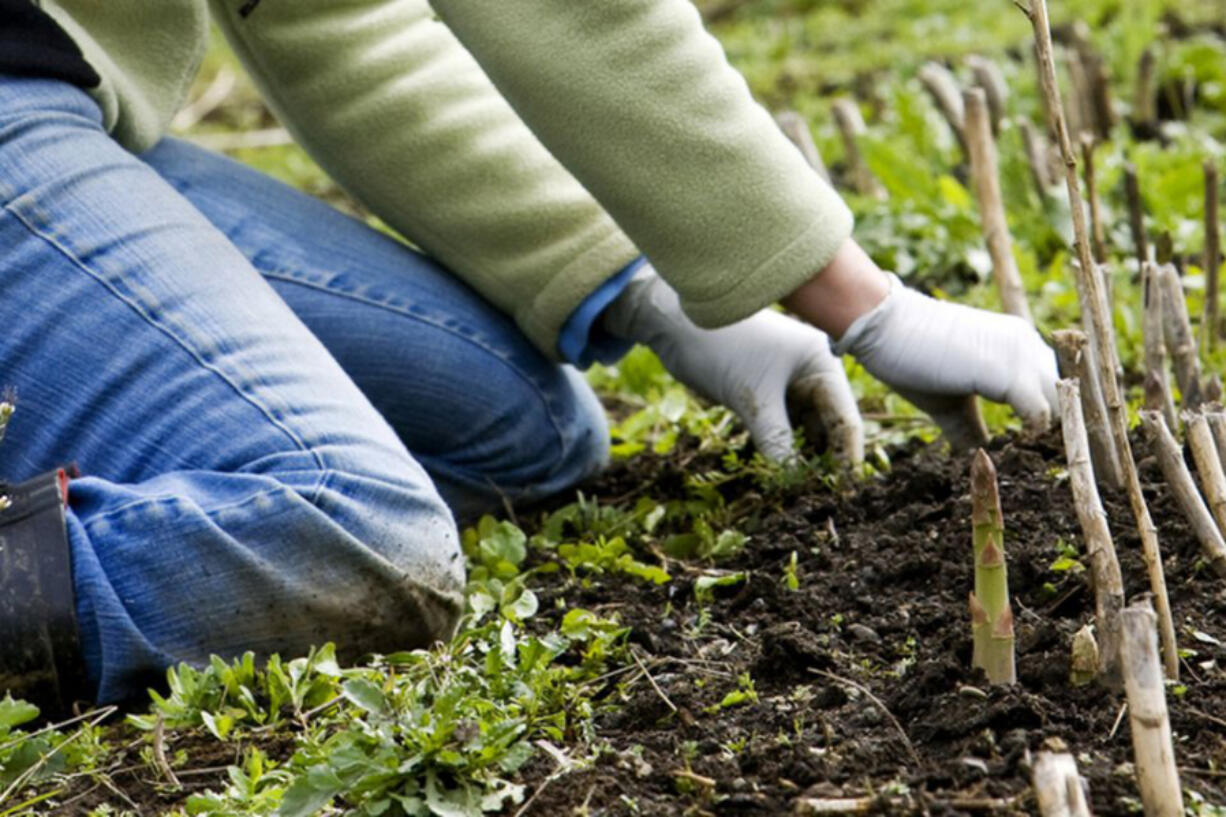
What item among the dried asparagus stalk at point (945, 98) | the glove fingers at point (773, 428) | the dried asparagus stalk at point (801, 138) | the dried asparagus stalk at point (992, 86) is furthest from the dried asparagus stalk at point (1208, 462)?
the dried asparagus stalk at point (945, 98)

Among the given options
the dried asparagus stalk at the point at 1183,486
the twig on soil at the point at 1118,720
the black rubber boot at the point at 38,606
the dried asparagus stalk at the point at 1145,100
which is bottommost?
the dried asparagus stalk at the point at 1145,100

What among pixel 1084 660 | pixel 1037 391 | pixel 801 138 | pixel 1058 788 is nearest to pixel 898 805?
pixel 1058 788

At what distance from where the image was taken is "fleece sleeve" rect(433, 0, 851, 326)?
2.28 metres

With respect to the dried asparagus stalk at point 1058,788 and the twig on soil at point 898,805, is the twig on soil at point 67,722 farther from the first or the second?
the dried asparagus stalk at point 1058,788

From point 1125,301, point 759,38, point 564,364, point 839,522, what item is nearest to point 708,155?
point 839,522

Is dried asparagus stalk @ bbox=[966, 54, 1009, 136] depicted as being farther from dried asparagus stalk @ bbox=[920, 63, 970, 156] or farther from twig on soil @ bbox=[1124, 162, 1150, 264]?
twig on soil @ bbox=[1124, 162, 1150, 264]

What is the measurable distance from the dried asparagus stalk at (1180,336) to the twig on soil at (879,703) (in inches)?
33.8

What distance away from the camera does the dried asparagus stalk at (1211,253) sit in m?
3.00

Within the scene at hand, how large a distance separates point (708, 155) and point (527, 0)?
0.31 metres

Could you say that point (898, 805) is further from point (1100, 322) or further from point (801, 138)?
point (801, 138)

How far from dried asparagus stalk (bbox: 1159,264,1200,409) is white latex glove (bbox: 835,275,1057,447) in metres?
0.18

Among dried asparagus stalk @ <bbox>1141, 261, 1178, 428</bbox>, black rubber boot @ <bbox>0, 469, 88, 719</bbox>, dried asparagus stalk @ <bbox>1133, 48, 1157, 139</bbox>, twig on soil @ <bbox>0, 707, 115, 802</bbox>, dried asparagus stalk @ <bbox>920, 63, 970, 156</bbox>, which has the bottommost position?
dried asparagus stalk @ <bbox>1133, 48, 1157, 139</bbox>

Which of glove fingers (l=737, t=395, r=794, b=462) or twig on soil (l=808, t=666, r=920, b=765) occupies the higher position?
twig on soil (l=808, t=666, r=920, b=765)

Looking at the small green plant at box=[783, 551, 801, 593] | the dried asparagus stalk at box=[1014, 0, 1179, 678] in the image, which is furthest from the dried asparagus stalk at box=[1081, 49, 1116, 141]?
the dried asparagus stalk at box=[1014, 0, 1179, 678]
